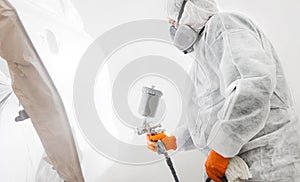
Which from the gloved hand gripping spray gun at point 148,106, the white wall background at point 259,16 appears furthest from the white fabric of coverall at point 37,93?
the white wall background at point 259,16

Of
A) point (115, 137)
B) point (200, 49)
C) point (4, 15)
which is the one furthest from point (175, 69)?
point (4, 15)

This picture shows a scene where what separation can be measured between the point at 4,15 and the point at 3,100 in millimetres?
475

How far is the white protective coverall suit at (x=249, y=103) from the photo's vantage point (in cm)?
96

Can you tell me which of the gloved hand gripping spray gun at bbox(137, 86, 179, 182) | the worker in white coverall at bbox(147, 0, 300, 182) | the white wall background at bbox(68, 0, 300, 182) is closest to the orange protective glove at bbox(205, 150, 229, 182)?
the worker in white coverall at bbox(147, 0, 300, 182)

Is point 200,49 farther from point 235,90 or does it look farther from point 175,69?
point 235,90

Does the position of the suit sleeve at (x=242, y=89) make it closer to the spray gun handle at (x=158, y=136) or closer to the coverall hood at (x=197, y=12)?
the coverall hood at (x=197, y=12)

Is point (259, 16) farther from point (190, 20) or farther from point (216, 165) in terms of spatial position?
point (216, 165)

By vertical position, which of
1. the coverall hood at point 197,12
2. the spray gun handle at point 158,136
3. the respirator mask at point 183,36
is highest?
the coverall hood at point 197,12

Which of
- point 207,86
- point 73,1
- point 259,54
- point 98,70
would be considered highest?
point 73,1

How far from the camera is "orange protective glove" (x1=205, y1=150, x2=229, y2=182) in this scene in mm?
1083

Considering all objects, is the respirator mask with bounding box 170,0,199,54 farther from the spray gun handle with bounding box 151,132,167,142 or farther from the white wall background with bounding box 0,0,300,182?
the white wall background with bounding box 0,0,300,182

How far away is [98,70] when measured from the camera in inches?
42.0

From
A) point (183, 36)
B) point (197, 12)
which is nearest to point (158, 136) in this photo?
point (183, 36)

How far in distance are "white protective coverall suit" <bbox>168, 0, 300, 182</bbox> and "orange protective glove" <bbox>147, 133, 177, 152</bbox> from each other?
9.3 inches
